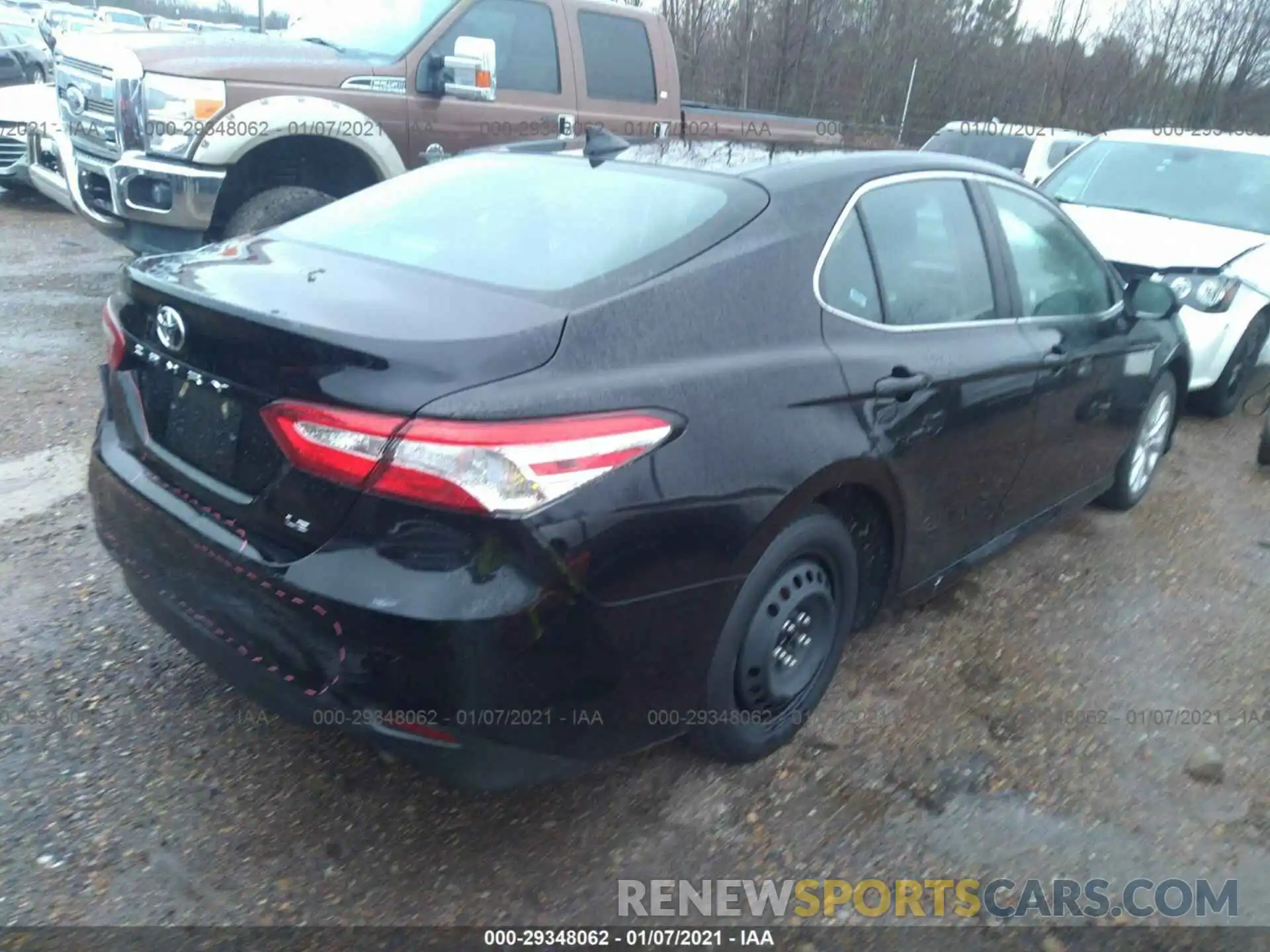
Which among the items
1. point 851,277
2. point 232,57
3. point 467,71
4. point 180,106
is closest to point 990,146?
point 467,71

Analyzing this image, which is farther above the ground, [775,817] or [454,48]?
[454,48]

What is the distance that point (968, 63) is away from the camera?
23312mm

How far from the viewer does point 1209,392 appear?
6602 millimetres

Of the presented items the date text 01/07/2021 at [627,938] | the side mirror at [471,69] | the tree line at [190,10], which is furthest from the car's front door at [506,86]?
the tree line at [190,10]

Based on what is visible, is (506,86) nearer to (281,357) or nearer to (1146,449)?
(1146,449)

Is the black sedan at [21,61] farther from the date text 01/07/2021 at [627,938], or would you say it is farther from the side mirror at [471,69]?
the date text 01/07/2021 at [627,938]

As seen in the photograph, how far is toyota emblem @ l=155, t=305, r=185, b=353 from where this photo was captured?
2469 mm

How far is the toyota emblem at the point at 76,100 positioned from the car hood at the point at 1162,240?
587 cm

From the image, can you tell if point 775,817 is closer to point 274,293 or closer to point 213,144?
point 274,293

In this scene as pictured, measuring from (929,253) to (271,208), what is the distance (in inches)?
163

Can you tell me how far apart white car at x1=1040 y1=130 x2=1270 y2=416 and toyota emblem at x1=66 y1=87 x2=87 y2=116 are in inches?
237

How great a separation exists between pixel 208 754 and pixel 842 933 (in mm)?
1700

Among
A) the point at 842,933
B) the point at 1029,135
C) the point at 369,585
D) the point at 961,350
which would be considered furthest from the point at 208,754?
the point at 1029,135

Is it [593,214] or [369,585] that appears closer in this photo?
[369,585]
